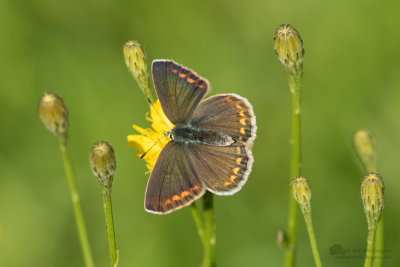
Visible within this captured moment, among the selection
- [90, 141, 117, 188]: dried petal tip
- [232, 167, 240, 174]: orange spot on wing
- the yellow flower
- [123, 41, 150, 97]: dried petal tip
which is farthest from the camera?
the yellow flower

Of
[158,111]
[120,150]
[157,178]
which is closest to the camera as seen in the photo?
[157,178]

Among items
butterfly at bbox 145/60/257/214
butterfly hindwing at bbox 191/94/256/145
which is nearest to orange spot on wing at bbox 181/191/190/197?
→ butterfly at bbox 145/60/257/214

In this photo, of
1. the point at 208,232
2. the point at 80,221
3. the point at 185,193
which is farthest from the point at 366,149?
the point at 80,221

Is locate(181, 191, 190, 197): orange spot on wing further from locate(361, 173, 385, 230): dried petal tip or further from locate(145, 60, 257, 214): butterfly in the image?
locate(361, 173, 385, 230): dried petal tip

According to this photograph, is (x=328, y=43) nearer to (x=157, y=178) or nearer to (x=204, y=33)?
(x=204, y=33)

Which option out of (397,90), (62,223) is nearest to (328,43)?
(397,90)
